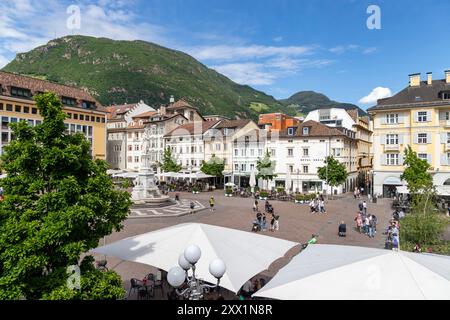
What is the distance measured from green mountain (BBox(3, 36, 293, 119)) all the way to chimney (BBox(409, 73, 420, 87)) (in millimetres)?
111258

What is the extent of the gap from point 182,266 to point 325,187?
44.4m

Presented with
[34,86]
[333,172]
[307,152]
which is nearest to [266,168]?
[307,152]

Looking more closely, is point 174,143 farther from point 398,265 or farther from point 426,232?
point 398,265

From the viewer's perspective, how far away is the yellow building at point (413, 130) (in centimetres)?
3878

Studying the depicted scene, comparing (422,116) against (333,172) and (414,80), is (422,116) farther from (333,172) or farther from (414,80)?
(333,172)

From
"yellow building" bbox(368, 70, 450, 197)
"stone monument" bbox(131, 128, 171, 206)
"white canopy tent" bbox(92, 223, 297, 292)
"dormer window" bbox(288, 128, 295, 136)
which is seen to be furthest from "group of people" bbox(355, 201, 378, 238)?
"dormer window" bbox(288, 128, 295, 136)

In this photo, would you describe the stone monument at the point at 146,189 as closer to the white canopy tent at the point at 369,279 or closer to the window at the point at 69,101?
the white canopy tent at the point at 369,279

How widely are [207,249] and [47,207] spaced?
15.0ft

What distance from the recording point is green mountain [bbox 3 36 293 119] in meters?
142

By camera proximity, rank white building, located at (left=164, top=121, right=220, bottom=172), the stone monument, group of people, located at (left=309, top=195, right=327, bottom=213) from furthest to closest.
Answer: white building, located at (left=164, top=121, right=220, bottom=172), the stone monument, group of people, located at (left=309, top=195, right=327, bottom=213)

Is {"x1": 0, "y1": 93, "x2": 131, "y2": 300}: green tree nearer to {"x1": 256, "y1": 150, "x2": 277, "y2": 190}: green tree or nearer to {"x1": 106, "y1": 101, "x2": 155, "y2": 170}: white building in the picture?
{"x1": 256, "y1": 150, "x2": 277, "y2": 190}: green tree

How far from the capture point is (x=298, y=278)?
727 cm
